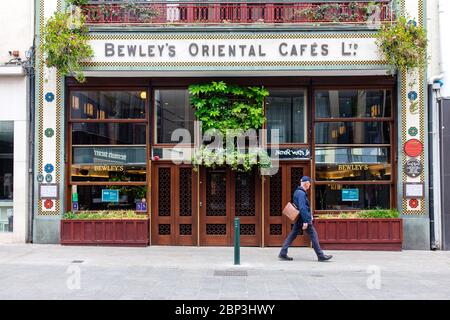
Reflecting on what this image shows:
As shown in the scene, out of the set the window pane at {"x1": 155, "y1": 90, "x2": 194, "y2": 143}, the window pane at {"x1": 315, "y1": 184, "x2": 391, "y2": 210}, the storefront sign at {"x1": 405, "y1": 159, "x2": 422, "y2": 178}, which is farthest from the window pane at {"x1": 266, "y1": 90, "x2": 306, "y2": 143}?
the storefront sign at {"x1": 405, "y1": 159, "x2": 422, "y2": 178}

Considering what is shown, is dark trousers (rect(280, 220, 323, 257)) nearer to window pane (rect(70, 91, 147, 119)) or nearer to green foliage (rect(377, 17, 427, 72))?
green foliage (rect(377, 17, 427, 72))

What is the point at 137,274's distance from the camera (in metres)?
10.9

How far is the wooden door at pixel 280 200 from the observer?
580 inches

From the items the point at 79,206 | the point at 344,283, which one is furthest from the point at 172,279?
the point at 79,206

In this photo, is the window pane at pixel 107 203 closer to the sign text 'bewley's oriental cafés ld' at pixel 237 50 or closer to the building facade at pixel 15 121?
the building facade at pixel 15 121

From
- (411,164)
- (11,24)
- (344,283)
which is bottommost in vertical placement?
(344,283)

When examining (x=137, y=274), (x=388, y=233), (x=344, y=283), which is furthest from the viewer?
(x=388, y=233)

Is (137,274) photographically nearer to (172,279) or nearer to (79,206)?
(172,279)

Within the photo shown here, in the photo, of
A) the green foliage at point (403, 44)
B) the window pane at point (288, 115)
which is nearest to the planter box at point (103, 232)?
the window pane at point (288, 115)

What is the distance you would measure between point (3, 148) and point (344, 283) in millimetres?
9323

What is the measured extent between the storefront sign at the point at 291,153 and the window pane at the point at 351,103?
964mm

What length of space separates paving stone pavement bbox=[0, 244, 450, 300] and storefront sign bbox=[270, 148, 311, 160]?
2.28 meters

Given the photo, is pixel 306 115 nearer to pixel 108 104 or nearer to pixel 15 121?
pixel 108 104

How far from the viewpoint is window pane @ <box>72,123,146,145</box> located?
14.9m
